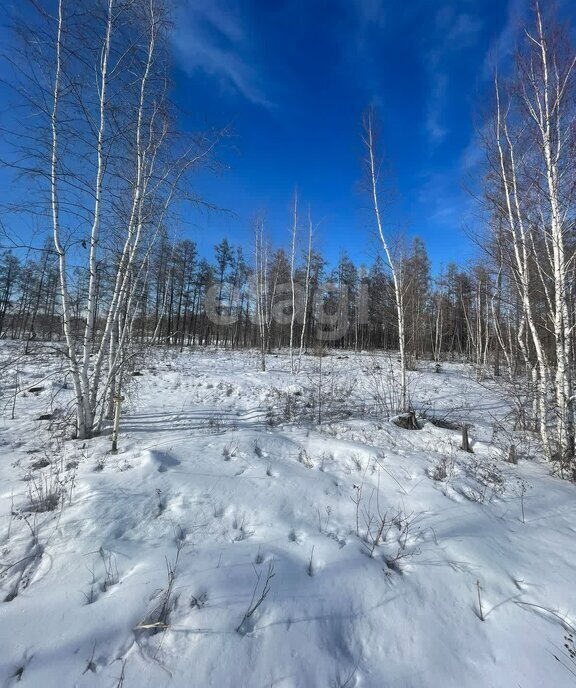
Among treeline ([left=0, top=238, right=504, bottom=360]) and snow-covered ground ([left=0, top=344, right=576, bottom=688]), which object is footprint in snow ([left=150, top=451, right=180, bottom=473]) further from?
treeline ([left=0, top=238, right=504, bottom=360])

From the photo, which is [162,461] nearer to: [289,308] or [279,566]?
[279,566]

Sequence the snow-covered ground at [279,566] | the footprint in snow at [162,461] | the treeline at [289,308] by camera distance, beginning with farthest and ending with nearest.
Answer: the treeline at [289,308]
the footprint in snow at [162,461]
the snow-covered ground at [279,566]

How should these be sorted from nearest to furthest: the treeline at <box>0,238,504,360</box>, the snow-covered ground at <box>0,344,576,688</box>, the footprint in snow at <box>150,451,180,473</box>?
the snow-covered ground at <box>0,344,576,688</box> → the footprint in snow at <box>150,451,180,473</box> → the treeline at <box>0,238,504,360</box>

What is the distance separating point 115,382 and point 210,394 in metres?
3.53

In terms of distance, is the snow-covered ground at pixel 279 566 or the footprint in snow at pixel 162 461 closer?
the snow-covered ground at pixel 279 566

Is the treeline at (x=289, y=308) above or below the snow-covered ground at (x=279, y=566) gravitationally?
above

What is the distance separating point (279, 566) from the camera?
232 cm

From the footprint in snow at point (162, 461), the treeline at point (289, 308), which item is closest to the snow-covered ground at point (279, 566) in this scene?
the footprint in snow at point (162, 461)

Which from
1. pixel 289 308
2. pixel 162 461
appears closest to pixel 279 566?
pixel 162 461

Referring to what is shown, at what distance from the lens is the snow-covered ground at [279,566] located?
66.3 inches

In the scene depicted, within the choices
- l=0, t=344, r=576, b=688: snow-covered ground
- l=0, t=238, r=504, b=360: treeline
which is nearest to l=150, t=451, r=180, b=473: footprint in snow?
l=0, t=344, r=576, b=688: snow-covered ground

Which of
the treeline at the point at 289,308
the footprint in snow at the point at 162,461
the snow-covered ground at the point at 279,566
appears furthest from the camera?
the treeline at the point at 289,308

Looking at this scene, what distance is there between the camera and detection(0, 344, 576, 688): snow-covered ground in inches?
66.3

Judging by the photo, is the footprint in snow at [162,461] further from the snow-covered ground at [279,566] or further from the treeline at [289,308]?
the treeline at [289,308]
